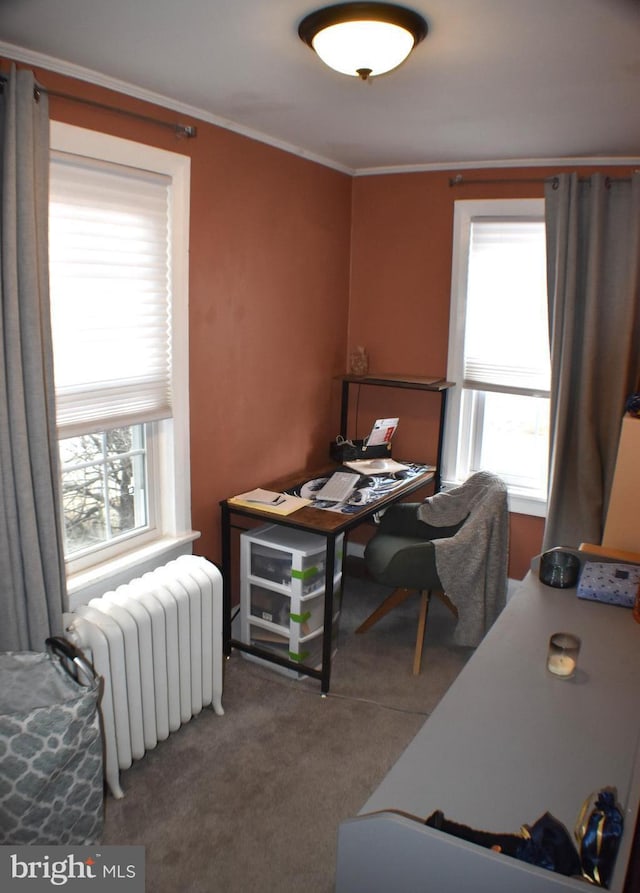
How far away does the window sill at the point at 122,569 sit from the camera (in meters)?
2.63

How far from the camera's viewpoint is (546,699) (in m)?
1.77

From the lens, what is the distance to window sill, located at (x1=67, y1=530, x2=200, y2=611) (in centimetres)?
263

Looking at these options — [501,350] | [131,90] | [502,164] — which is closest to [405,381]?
[501,350]

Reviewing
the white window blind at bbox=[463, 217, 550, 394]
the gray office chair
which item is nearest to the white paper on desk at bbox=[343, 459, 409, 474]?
the gray office chair

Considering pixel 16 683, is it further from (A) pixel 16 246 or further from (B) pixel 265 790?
(A) pixel 16 246

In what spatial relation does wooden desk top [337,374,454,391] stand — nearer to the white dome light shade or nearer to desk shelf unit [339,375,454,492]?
desk shelf unit [339,375,454,492]

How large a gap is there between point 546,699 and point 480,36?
1802 mm

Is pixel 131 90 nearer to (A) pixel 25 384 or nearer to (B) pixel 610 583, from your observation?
(A) pixel 25 384

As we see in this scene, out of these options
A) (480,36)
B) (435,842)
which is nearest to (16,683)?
(435,842)

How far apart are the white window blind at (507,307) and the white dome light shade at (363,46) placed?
1970 mm

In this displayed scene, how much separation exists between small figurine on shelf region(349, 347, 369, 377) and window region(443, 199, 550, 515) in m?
0.52

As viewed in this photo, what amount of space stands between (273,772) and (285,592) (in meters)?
0.76

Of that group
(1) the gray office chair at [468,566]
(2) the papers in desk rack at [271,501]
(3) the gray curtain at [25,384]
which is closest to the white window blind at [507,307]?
(1) the gray office chair at [468,566]

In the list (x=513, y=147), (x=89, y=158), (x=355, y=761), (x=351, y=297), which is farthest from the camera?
(x=351, y=297)
